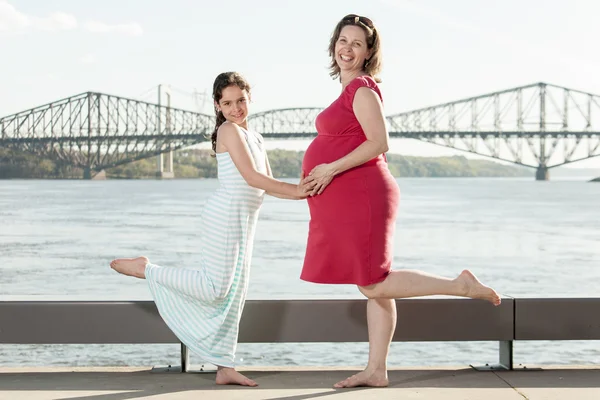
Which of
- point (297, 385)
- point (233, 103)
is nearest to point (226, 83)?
point (233, 103)

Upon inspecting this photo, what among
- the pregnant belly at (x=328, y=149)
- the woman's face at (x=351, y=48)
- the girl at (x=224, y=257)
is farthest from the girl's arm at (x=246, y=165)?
the woman's face at (x=351, y=48)

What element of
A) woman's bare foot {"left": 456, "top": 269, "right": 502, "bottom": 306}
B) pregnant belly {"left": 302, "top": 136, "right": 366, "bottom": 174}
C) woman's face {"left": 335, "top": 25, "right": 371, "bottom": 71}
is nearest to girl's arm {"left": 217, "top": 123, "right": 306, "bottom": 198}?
pregnant belly {"left": 302, "top": 136, "right": 366, "bottom": 174}

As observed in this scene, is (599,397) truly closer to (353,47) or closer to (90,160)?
(353,47)

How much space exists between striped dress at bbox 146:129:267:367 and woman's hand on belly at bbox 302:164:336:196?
20cm

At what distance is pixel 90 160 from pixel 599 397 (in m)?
55.4

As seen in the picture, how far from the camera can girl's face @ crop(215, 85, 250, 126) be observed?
2805mm

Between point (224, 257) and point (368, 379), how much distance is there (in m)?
0.58

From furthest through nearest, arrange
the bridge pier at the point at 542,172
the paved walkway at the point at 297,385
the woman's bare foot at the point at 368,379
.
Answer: the bridge pier at the point at 542,172 < the woman's bare foot at the point at 368,379 < the paved walkway at the point at 297,385

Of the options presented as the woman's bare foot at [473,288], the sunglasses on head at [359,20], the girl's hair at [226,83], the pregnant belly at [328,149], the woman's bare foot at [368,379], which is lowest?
the woman's bare foot at [368,379]

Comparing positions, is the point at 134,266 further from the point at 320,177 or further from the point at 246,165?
the point at 320,177

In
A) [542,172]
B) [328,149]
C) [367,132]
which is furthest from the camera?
[542,172]

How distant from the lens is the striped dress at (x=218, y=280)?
9.18ft

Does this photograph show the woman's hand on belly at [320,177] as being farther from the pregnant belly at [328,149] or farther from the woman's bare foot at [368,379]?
the woman's bare foot at [368,379]

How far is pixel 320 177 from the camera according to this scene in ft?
8.86
